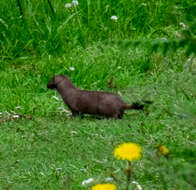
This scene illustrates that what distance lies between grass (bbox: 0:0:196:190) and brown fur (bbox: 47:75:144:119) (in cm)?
11

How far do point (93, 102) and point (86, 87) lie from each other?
116cm

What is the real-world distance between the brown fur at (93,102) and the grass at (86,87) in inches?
4.3

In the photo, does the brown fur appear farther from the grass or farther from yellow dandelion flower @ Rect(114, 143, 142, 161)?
yellow dandelion flower @ Rect(114, 143, 142, 161)

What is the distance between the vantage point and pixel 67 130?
4.68 m

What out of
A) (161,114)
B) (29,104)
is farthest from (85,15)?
(161,114)

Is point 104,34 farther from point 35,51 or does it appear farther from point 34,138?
point 34,138

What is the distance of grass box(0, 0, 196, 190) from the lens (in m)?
3.55

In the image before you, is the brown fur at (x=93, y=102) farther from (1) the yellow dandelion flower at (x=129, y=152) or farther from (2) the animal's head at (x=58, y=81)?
(1) the yellow dandelion flower at (x=129, y=152)

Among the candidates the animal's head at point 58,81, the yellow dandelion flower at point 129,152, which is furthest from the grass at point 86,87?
the animal's head at point 58,81

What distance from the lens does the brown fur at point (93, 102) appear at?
16.6 feet

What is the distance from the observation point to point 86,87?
6328 mm

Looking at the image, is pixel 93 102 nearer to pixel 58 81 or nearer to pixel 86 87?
pixel 58 81

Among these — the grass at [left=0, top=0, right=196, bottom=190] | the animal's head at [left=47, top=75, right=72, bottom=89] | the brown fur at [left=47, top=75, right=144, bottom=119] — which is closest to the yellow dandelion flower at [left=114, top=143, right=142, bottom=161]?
the grass at [left=0, top=0, right=196, bottom=190]

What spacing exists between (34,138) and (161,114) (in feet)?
3.68
